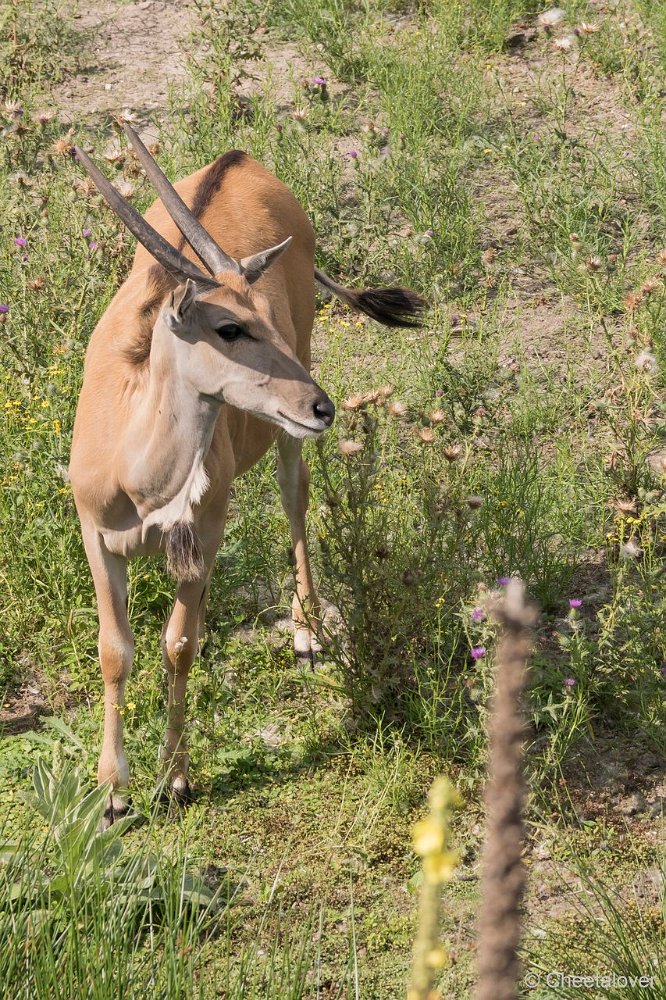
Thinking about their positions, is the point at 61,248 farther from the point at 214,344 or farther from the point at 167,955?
the point at 167,955

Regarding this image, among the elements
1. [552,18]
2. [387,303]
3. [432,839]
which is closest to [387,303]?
[387,303]

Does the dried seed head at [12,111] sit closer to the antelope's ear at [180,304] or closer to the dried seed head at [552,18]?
the dried seed head at [552,18]

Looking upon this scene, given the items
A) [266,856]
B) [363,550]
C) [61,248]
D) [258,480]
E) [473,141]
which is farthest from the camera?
[473,141]

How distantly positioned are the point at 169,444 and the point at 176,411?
0.37ft

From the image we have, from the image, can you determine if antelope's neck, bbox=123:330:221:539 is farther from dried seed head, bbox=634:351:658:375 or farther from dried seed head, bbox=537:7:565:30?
dried seed head, bbox=537:7:565:30

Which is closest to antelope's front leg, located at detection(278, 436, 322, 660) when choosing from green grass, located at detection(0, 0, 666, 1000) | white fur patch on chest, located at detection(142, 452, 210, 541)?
green grass, located at detection(0, 0, 666, 1000)

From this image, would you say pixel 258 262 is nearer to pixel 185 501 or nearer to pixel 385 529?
pixel 185 501

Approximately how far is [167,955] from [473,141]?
233 inches

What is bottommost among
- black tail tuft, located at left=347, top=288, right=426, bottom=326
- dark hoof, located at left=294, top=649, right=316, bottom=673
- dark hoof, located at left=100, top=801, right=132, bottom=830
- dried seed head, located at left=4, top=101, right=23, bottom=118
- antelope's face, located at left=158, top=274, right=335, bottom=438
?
dark hoof, located at left=294, top=649, right=316, bottom=673

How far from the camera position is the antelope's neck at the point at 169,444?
12.7 feet

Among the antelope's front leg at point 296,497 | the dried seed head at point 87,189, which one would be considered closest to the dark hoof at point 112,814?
the antelope's front leg at point 296,497

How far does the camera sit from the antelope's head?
3.70 meters

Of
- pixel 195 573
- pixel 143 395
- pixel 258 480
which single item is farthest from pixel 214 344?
pixel 258 480

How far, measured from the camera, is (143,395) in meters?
4.06
